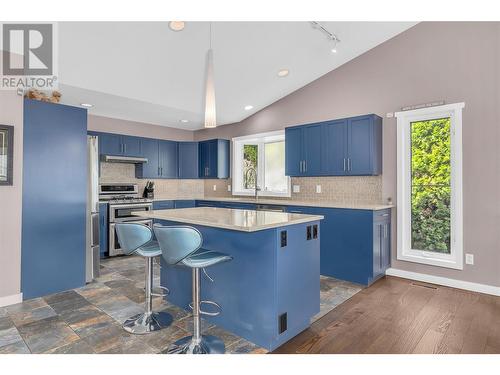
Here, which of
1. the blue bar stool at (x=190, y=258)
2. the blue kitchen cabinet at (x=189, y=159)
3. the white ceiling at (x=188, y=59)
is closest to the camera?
the blue bar stool at (x=190, y=258)

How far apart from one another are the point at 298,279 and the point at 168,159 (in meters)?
4.73

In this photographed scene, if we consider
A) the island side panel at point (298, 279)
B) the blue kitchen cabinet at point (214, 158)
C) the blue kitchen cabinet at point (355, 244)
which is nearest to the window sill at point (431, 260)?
the blue kitchen cabinet at point (355, 244)

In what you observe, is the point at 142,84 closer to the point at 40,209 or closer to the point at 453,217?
the point at 40,209

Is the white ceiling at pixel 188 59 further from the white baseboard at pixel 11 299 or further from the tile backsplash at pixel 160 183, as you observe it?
the white baseboard at pixel 11 299

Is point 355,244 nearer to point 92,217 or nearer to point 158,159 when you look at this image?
point 92,217

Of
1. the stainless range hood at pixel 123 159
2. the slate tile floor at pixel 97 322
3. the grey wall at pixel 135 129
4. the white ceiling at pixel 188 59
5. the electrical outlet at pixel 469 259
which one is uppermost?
the white ceiling at pixel 188 59

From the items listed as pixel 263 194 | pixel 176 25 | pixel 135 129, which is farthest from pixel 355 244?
pixel 135 129

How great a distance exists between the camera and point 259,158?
5996 millimetres

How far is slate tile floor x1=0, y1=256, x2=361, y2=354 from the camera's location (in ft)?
7.38

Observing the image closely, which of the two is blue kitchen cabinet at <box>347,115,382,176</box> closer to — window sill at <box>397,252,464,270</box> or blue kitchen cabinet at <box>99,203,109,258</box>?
window sill at <box>397,252,464,270</box>

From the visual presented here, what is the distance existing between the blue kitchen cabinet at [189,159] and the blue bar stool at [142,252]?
401cm

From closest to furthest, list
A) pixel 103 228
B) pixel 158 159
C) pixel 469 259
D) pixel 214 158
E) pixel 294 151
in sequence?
1. pixel 469 259
2. pixel 294 151
3. pixel 103 228
4. pixel 158 159
5. pixel 214 158

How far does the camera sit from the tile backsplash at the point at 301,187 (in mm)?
4418
